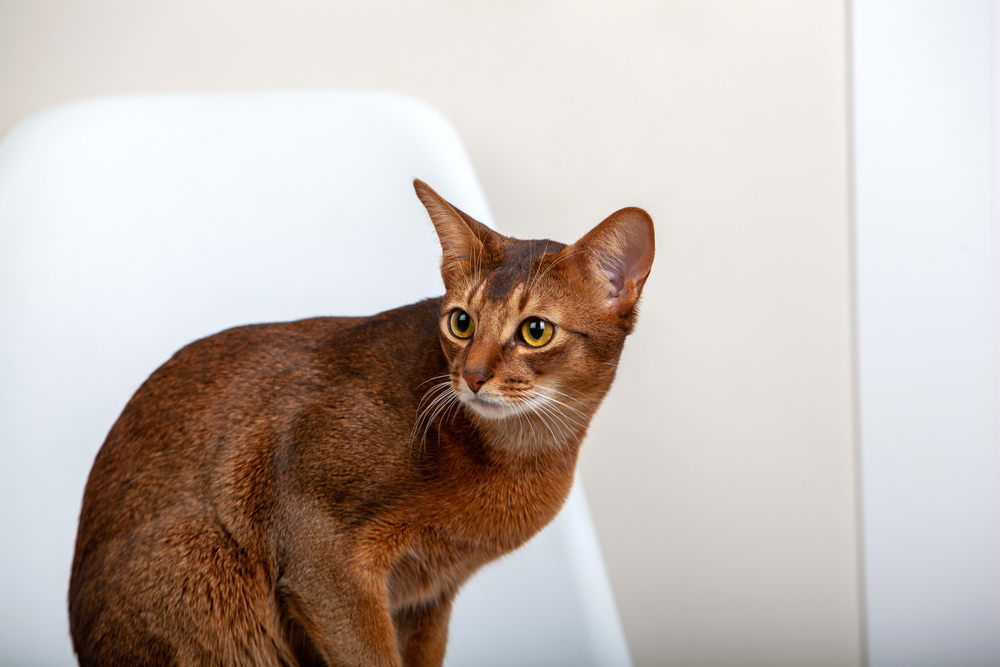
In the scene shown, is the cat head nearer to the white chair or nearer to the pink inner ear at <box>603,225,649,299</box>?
the pink inner ear at <box>603,225,649,299</box>

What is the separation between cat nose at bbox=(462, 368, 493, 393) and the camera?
696mm

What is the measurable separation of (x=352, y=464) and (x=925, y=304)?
82cm

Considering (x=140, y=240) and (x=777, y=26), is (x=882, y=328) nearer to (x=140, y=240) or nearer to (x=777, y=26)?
(x=777, y=26)

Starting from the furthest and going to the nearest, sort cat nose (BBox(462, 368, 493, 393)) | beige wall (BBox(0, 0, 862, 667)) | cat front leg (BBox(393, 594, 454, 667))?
beige wall (BBox(0, 0, 862, 667)) → cat front leg (BBox(393, 594, 454, 667)) → cat nose (BBox(462, 368, 493, 393))

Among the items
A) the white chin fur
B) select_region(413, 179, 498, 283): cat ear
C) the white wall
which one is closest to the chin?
the white chin fur

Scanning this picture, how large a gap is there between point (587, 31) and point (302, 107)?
0.42 meters

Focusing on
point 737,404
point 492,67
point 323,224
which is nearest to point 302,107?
point 323,224

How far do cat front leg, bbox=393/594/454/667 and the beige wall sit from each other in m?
0.36

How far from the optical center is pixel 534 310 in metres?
0.74

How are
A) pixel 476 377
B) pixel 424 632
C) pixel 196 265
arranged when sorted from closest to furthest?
pixel 476 377 < pixel 424 632 < pixel 196 265

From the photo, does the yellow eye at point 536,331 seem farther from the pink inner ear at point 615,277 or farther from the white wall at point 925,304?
the white wall at point 925,304

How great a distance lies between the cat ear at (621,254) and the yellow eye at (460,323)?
0.13 meters

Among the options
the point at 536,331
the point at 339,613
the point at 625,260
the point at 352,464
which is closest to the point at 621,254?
the point at 625,260

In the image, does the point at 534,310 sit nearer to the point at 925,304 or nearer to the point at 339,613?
the point at 339,613
